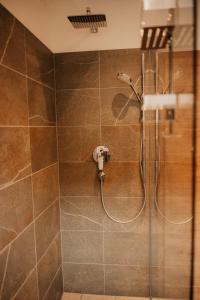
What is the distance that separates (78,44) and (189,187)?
1462mm

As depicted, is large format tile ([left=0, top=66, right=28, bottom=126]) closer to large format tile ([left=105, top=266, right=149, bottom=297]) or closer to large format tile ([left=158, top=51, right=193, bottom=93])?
large format tile ([left=158, top=51, right=193, bottom=93])

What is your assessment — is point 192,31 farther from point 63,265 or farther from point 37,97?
point 63,265

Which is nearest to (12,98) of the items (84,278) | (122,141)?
(122,141)

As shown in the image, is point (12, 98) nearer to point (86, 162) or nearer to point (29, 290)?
A: point (86, 162)

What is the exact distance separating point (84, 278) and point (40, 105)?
155 centimetres

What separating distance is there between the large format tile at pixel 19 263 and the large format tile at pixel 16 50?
963 mm

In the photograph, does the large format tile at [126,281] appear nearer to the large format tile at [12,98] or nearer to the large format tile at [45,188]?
the large format tile at [45,188]

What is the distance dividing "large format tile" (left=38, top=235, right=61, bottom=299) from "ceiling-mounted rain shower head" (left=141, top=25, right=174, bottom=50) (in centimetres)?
151

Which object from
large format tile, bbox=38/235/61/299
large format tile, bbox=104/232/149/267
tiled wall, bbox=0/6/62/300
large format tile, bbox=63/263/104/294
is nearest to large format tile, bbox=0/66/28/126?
tiled wall, bbox=0/6/62/300

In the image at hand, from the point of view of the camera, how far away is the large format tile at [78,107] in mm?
1903

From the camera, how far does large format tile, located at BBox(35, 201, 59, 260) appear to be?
5.10 ft

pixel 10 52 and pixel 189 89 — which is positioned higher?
pixel 10 52

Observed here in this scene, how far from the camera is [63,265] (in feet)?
6.75

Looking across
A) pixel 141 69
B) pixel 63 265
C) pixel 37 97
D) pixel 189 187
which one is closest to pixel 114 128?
pixel 141 69
